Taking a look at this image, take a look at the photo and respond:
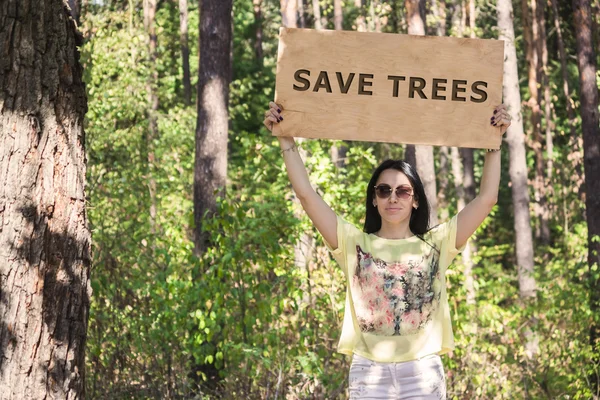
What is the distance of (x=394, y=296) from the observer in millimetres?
3748

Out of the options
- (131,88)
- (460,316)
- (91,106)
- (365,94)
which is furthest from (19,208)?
(131,88)

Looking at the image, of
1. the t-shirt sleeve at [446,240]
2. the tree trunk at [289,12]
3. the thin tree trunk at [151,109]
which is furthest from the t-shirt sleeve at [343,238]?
the tree trunk at [289,12]

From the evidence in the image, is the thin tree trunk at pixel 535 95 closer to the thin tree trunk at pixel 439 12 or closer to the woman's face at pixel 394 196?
the thin tree trunk at pixel 439 12

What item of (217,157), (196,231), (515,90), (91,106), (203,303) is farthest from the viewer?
(515,90)

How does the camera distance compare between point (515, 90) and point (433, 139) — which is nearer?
point (433, 139)

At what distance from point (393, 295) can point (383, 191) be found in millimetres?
455

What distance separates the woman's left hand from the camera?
4.13m

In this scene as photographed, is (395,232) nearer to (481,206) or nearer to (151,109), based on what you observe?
(481,206)

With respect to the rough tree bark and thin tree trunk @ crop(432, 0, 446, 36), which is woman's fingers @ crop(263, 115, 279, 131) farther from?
the rough tree bark

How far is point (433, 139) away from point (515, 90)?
1447cm

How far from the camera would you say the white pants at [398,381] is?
12.0ft

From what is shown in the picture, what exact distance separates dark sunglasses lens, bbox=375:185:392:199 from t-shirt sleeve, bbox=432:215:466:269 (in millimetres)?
250

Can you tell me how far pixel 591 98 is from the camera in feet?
41.7

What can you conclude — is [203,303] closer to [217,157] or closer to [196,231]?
[196,231]
